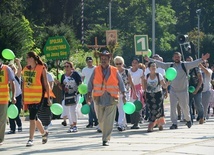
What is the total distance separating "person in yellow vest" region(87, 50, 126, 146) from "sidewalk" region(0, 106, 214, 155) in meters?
0.51

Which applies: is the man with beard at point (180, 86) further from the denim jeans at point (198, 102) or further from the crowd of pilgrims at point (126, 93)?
the denim jeans at point (198, 102)

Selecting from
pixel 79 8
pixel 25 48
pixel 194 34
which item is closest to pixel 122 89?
pixel 25 48

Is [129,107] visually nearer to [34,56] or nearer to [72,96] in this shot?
[72,96]

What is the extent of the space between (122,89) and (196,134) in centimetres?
262

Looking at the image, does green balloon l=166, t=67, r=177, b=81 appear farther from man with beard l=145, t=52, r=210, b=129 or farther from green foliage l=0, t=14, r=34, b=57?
green foliage l=0, t=14, r=34, b=57

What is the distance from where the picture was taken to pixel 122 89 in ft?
47.1

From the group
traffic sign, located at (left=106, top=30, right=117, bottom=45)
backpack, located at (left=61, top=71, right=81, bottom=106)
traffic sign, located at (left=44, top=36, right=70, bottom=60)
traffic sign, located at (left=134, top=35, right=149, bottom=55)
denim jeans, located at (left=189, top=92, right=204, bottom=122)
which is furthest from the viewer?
traffic sign, located at (left=106, top=30, right=117, bottom=45)

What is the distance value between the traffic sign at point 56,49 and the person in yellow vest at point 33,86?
9252mm

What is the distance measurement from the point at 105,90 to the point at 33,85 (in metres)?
1.41

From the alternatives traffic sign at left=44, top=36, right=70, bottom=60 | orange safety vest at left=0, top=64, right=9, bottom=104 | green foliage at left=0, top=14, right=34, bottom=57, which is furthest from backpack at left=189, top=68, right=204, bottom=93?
green foliage at left=0, top=14, right=34, bottom=57

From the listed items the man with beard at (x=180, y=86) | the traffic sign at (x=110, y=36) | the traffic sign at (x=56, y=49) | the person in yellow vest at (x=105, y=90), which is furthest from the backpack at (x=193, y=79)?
the traffic sign at (x=110, y=36)

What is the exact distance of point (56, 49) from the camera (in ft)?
77.2

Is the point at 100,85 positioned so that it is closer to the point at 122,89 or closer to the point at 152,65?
the point at 122,89

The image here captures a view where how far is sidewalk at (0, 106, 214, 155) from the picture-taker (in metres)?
12.9
